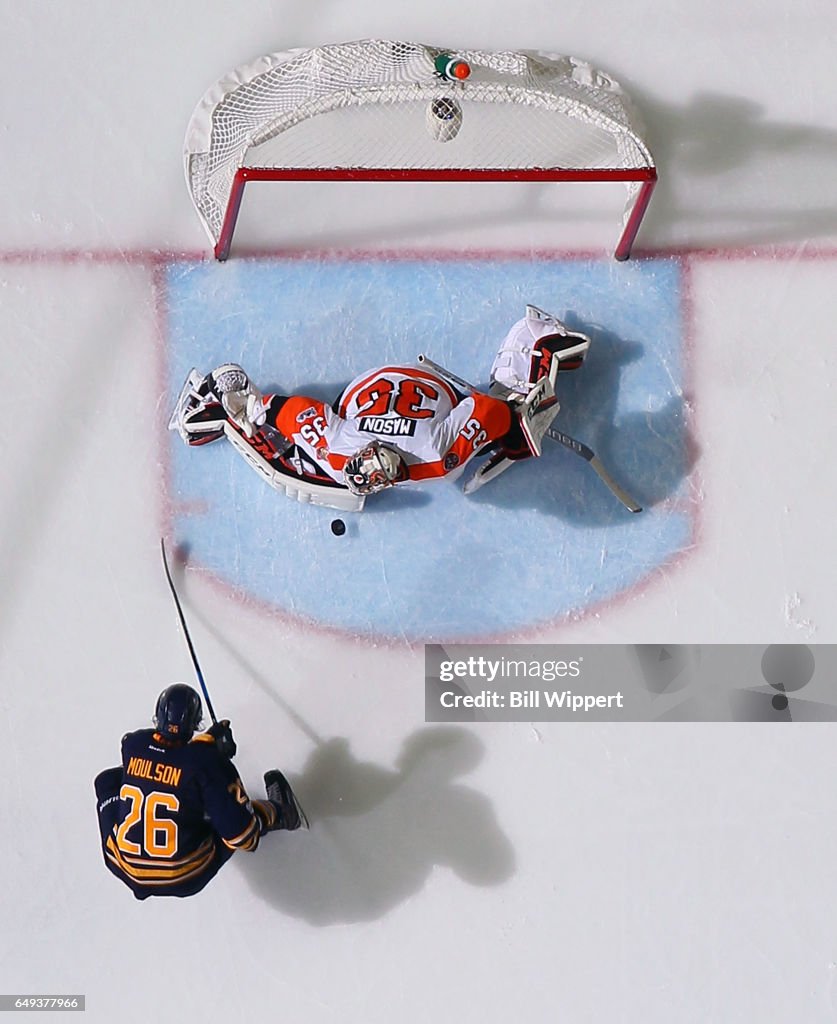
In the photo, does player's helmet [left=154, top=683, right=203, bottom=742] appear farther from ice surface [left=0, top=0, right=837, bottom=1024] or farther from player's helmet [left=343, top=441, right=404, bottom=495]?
player's helmet [left=343, top=441, right=404, bottom=495]

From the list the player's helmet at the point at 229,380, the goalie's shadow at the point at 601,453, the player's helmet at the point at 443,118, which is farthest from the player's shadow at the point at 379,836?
the player's helmet at the point at 443,118

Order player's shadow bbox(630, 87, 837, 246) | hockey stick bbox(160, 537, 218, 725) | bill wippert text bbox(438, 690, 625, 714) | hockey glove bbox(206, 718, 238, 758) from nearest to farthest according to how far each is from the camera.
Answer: hockey glove bbox(206, 718, 238, 758)
hockey stick bbox(160, 537, 218, 725)
bill wippert text bbox(438, 690, 625, 714)
player's shadow bbox(630, 87, 837, 246)

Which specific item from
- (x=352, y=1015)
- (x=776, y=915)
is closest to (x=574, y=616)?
(x=776, y=915)

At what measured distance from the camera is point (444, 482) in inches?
193

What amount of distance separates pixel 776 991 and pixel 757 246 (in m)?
2.37

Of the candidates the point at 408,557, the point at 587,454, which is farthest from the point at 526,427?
the point at 408,557

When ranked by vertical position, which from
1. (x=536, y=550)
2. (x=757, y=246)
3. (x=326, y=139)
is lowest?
(x=536, y=550)

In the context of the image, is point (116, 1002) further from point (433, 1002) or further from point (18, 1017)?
point (433, 1002)

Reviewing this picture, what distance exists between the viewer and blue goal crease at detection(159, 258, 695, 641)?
489 centimetres

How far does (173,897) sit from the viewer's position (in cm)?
474

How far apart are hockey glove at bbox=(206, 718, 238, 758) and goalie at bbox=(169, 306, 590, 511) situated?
74 cm

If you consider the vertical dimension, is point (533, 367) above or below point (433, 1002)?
above

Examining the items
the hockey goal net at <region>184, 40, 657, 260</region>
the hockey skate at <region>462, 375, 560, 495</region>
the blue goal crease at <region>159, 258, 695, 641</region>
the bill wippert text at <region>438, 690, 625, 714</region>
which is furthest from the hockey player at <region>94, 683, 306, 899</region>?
the hockey goal net at <region>184, 40, 657, 260</region>

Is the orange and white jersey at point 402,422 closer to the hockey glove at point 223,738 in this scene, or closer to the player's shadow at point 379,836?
the hockey glove at point 223,738
